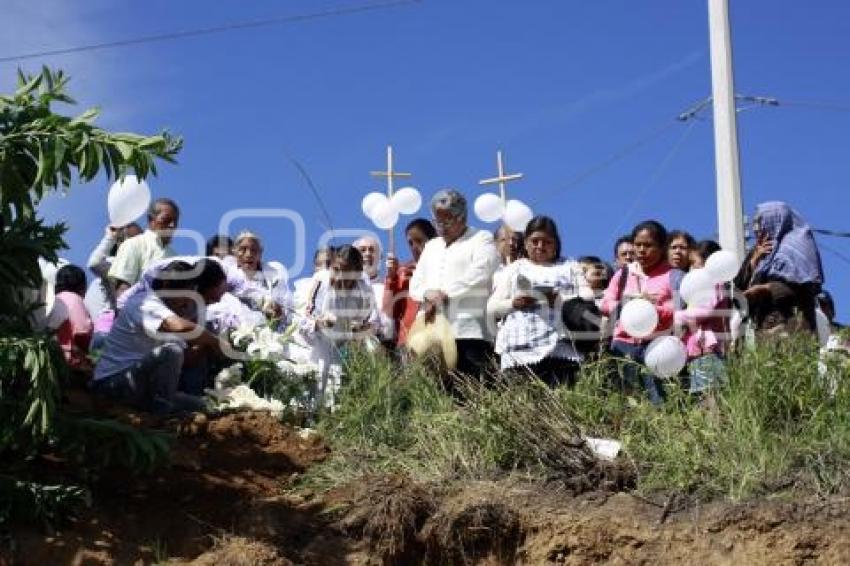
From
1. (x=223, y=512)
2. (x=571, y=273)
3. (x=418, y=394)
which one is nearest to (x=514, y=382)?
(x=418, y=394)

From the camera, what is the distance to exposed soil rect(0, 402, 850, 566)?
587 centimetres

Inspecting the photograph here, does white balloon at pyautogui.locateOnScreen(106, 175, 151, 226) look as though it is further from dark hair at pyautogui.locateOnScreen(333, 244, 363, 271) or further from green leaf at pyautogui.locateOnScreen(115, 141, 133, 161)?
green leaf at pyautogui.locateOnScreen(115, 141, 133, 161)

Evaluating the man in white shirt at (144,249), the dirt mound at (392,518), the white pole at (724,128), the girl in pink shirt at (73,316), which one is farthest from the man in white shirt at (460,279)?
Result: the white pole at (724,128)

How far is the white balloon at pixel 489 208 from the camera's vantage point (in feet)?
34.5

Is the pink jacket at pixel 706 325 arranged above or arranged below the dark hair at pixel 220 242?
below

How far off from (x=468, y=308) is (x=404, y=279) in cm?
125

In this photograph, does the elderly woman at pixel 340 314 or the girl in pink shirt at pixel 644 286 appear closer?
the girl in pink shirt at pixel 644 286

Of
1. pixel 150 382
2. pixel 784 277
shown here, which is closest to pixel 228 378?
pixel 150 382

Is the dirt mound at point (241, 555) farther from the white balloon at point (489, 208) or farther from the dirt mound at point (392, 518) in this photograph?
the white balloon at point (489, 208)

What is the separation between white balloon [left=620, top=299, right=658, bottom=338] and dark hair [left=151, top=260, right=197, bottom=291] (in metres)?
2.72

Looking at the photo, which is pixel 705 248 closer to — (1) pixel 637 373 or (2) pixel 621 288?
(2) pixel 621 288

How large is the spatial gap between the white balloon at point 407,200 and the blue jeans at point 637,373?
2.71 m

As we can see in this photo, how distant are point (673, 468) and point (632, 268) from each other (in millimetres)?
2223

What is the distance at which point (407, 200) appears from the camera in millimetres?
10328
